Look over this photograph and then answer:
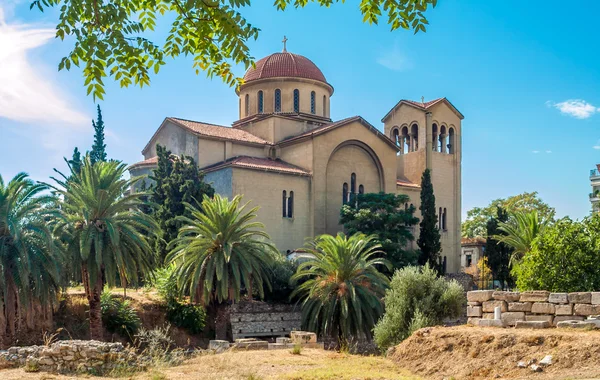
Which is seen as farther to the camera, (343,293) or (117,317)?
(343,293)

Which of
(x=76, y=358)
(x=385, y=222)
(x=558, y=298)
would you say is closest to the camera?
(x=558, y=298)

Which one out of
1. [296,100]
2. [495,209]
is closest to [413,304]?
[296,100]

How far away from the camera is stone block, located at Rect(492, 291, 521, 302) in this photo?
1258 centimetres

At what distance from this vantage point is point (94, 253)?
20.9m

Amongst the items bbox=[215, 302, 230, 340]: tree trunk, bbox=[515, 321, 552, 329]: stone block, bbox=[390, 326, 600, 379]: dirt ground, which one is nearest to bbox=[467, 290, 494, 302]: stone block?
bbox=[390, 326, 600, 379]: dirt ground

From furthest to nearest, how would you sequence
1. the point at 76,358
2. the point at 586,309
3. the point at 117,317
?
the point at 117,317, the point at 76,358, the point at 586,309

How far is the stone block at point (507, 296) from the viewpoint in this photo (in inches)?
495

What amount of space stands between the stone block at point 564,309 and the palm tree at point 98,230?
44.4ft

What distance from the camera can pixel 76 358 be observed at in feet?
44.1

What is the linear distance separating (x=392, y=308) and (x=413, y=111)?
23.0 m

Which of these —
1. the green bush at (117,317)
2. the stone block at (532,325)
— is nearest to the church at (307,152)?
the green bush at (117,317)

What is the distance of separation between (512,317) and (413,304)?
7.84 m

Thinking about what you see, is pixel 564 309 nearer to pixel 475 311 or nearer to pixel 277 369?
pixel 475 311

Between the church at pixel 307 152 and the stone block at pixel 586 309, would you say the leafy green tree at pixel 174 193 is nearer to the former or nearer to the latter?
the church at pixel 307 152
